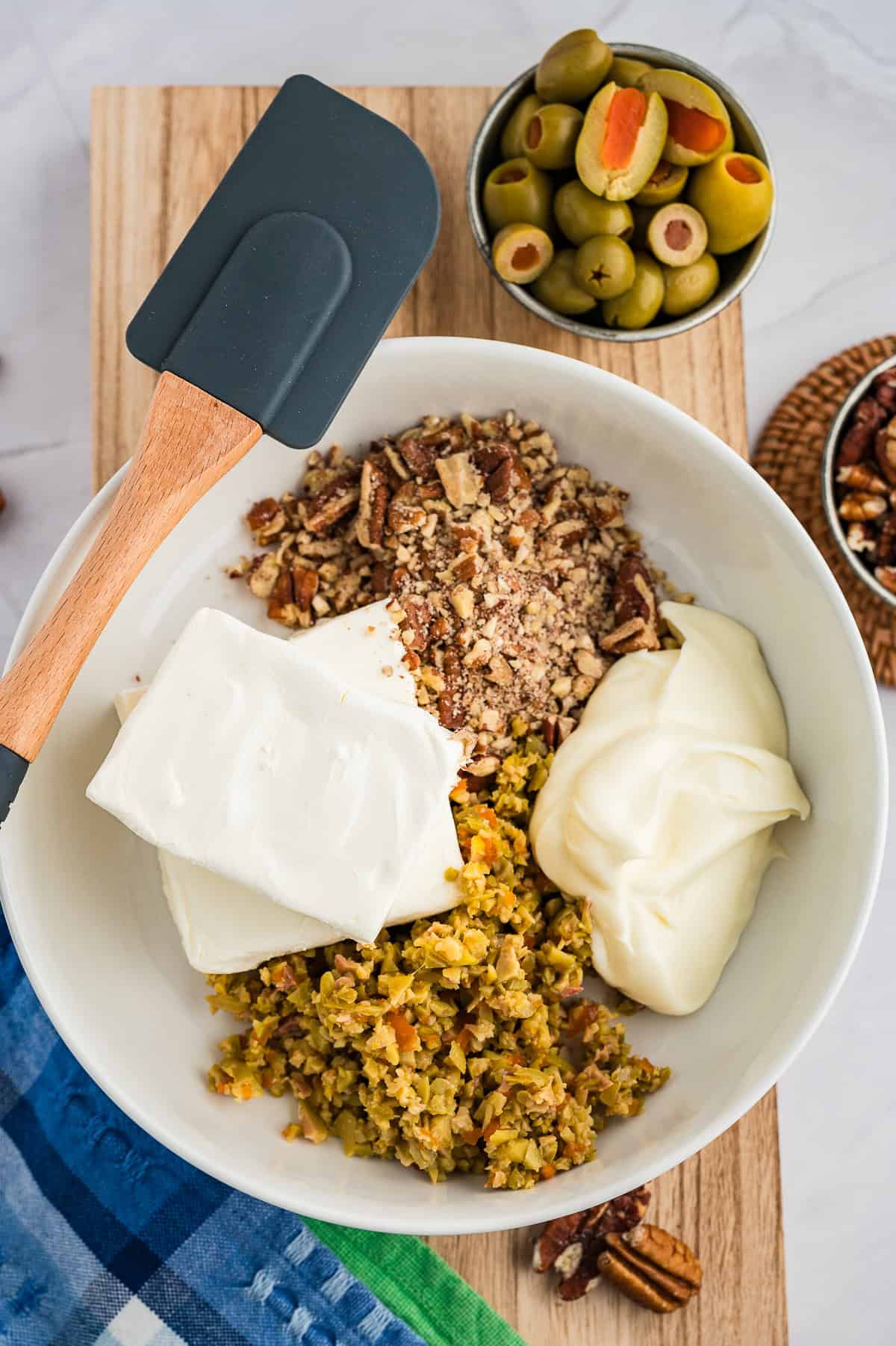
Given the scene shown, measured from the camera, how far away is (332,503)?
1403 millimetres

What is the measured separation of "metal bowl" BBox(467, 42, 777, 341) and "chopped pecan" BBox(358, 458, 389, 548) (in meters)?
0.29

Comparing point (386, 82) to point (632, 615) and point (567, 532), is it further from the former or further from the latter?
point (632, 615)

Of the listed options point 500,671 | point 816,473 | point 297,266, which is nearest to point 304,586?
point 500,671

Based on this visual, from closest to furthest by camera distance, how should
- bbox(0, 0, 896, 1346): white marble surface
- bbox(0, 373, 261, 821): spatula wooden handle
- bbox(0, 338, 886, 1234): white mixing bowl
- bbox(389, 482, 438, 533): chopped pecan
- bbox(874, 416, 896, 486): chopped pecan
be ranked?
1. bbox(0, 373, 261, 821): spatula wooden handle
2. bbox(0, 338, 886, 1234): white mixing bowl
3. bbox(389, 482, 438, 533): chopped pecan
4. bbox(874, 416, 896, 486): chopped pecan
5. bbox(0, 0, 896, 1346): white marble surface

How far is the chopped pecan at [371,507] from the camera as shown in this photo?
4.52 feet

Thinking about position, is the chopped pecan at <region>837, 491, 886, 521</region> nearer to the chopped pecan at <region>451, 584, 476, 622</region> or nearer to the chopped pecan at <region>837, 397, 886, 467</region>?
the chopped pecan at <region>837, 397, 886, 467</region>

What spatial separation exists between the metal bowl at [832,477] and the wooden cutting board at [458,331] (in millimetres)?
188

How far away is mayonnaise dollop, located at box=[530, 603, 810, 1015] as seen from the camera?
129cm

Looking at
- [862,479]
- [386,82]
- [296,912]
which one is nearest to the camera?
[296,912]

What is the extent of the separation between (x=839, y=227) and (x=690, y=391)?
0.65 m

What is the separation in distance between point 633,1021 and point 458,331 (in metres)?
0.95

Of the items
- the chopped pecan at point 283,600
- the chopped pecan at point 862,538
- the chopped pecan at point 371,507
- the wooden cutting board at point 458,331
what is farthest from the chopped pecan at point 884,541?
the chopped pecan at point 283,600

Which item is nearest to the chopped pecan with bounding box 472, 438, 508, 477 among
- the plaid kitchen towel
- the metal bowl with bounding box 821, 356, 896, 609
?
the metal bowl with bounding box 821, 356, 896, 609

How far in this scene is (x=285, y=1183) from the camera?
125cm
